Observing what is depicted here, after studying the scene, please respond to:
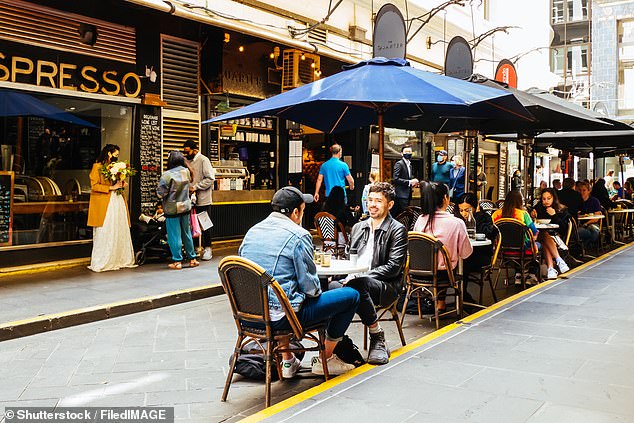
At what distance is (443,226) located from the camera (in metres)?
6.92

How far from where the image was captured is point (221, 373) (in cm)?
529

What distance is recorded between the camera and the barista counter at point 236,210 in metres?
12.7

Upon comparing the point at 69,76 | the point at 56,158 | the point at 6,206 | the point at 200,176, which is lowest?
the point at 6,206

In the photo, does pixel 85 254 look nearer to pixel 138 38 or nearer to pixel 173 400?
pixel 138 38

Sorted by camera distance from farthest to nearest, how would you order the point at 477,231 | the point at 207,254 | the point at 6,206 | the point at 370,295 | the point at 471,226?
1. the point at 207,254
2. the point at 6,206
3. the point at 477,231
4. the point at 471,226
5. the point at 370,295

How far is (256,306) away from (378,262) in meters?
1.50

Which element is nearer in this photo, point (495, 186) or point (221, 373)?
point (221, 373)

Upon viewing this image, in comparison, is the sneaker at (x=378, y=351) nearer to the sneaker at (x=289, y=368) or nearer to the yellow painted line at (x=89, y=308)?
the sneaker at (x=289, y=368)

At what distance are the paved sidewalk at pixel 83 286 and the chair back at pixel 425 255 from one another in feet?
11.3

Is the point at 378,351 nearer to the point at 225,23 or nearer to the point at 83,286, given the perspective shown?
the point at 83,286

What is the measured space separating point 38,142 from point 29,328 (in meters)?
4.24

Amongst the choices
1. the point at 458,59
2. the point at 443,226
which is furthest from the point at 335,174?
the point at 443,226

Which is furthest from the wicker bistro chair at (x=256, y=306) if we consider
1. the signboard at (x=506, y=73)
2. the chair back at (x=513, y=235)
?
the signboard at (x=506, y=73)

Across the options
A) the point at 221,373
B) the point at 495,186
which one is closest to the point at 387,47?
the point at 221,373
